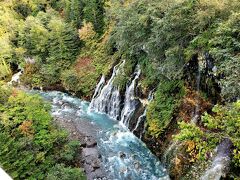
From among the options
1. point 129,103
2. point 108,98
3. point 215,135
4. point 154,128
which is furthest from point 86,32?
point 215,135

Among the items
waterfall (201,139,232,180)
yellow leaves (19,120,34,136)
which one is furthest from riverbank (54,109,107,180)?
waterfall (201,139,232,180)

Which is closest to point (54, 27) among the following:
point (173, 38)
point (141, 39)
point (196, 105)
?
point (141, 39)

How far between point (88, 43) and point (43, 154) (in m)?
15.7

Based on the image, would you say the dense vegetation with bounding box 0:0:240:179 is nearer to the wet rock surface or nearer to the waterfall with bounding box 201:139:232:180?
the waterfall with bounding box 201:139:232:180

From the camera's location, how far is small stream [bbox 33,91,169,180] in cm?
1599

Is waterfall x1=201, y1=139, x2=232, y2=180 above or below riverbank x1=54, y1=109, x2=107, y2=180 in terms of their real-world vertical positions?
above

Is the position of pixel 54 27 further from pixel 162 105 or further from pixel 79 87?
pixel 162 105

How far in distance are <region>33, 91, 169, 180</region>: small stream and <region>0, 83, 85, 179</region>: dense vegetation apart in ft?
7.38

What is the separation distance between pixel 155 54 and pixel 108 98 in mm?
6646

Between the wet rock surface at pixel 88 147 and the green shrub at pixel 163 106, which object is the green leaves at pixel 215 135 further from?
the wet rock surface at pixel 88 147

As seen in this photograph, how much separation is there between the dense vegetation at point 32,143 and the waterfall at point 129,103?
179 inches

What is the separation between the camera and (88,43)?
2844 centimetres

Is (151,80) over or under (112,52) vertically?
under

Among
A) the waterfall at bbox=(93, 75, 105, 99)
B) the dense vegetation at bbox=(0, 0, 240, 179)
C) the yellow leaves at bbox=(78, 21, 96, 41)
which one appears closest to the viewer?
the dense vegetation at bbox=(0, 0, 240, 179)
